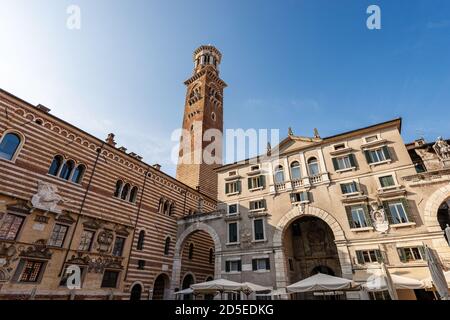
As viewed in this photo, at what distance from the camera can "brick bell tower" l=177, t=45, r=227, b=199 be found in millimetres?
35438

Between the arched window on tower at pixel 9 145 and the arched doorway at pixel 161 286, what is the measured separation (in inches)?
626

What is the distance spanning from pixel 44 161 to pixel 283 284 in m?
19.7

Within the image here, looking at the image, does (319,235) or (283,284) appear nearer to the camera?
(283,284)

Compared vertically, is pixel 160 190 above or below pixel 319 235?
above

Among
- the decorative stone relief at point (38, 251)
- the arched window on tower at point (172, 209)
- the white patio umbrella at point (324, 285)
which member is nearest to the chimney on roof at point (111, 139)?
the arched window on tower at point (172, 209)

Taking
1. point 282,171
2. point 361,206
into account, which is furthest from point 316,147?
point 361,206

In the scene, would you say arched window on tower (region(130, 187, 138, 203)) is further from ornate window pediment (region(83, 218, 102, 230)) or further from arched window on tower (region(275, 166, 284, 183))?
arched window on tower (region(275, 166, 284, 183))

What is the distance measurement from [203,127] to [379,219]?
27867mm

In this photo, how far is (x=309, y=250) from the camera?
72.7 ft

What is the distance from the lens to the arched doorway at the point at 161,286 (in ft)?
76.0

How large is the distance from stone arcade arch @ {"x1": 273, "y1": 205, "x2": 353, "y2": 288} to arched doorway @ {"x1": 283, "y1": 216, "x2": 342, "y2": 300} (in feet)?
3.11

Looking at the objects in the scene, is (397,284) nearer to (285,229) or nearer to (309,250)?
(285,229)
